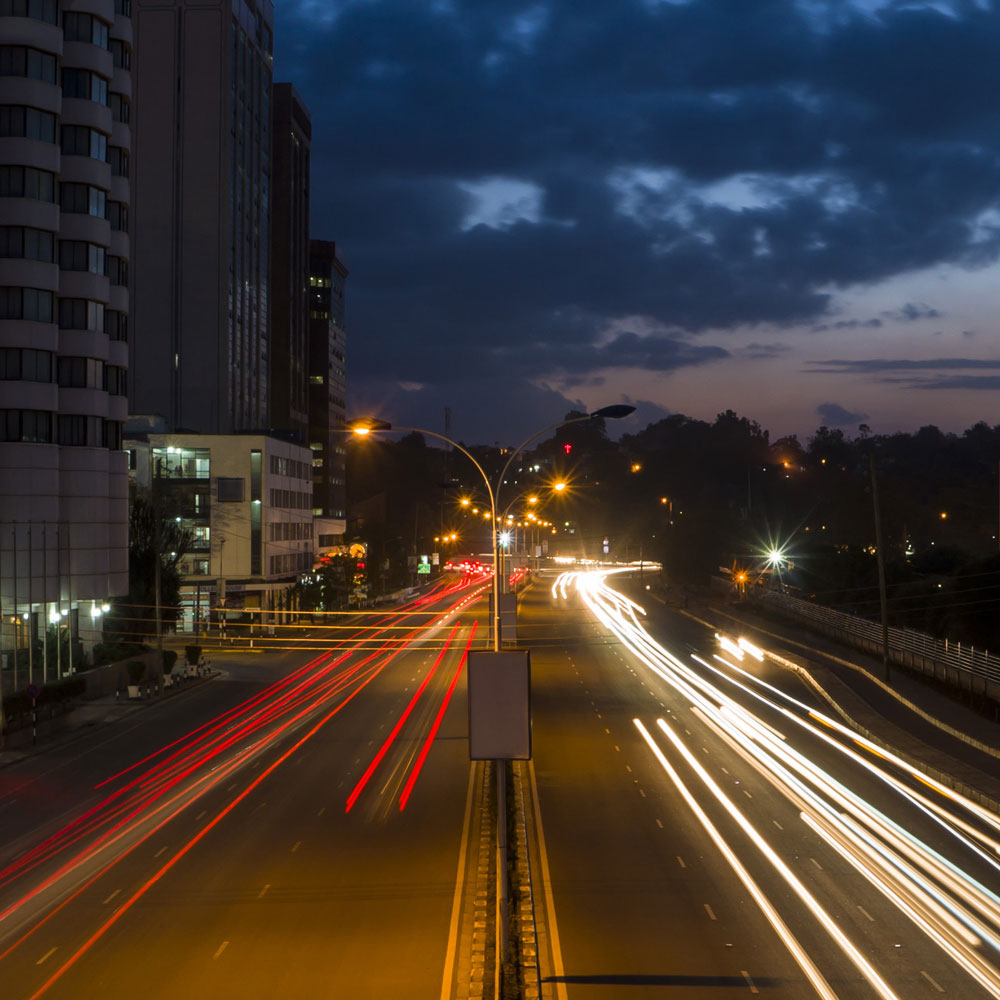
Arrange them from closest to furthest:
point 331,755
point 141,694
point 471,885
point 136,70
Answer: point 471,885, point 331,755, point 141,694, point 136,70

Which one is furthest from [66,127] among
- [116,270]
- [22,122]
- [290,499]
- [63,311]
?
[290,499]

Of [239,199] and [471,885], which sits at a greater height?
[239,199]

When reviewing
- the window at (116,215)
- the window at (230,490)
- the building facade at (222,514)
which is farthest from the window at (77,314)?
the window at (230,490)

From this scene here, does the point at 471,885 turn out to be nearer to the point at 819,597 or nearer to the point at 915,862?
the point at 915,862

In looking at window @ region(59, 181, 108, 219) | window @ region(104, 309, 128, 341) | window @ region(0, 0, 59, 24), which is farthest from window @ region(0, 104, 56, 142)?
window @ region(104, 309, 128, 341)

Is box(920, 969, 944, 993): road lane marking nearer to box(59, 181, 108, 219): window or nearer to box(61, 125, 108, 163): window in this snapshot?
box(59, 181, 108, 219): window

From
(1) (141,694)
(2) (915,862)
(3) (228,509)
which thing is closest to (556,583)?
(3) (228,509)

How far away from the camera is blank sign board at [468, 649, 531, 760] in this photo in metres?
15.7

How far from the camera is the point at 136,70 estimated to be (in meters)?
101

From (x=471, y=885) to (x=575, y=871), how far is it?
6.35 ft

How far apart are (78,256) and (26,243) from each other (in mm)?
2959

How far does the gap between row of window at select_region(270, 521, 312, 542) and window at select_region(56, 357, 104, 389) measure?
113 ft

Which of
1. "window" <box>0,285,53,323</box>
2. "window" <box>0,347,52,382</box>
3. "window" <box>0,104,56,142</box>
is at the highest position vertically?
"window" <box>0,104,56,142</box>

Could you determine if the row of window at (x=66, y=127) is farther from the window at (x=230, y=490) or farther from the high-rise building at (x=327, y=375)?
the high-rise building at (x=327, y=375)
